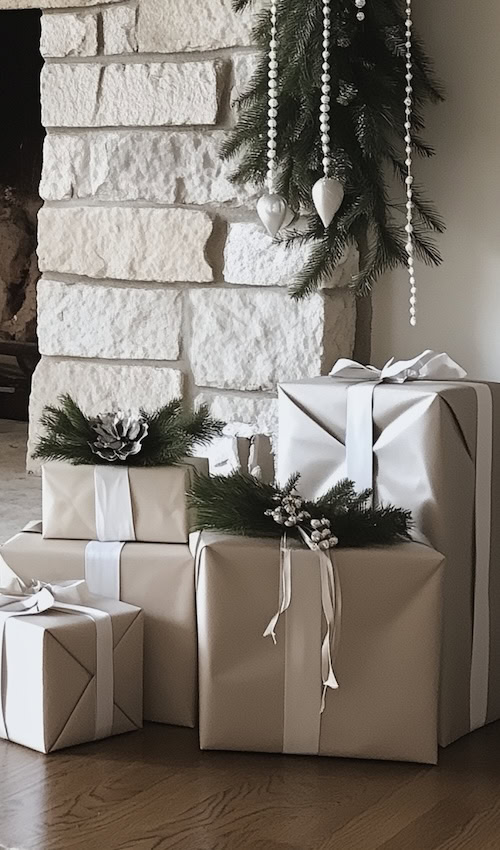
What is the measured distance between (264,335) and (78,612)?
2.43ft

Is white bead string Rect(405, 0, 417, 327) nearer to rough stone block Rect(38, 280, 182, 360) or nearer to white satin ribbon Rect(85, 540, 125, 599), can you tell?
rough stone block Rect(38, 280, 182, 360)

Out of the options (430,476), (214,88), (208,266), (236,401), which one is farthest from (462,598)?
(214,88)

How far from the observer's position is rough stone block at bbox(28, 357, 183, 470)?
2.15 meters

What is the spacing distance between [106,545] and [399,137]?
2.86 ft

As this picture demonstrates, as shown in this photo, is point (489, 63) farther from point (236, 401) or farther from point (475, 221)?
point (236, 401)

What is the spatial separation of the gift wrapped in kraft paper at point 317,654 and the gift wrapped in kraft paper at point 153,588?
0.26ft

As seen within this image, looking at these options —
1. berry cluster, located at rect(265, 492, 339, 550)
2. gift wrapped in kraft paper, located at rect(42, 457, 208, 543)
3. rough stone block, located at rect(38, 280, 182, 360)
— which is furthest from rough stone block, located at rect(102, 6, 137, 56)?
berry cluster, located at rect(265, 492, 339, 550)

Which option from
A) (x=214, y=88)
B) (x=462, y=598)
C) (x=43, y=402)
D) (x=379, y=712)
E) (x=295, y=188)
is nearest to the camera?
(x=379, y=712)

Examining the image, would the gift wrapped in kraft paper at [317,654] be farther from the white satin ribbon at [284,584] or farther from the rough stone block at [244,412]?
the rough stone block at [244,412]

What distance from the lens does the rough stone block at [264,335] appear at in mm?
2012

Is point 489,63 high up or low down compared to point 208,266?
up

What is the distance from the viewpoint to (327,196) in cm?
180

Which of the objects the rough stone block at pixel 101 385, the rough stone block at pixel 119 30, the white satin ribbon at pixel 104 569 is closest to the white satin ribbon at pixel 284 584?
the white satin ribbon at pixel 104 569

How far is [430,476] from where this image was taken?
4.86ft
